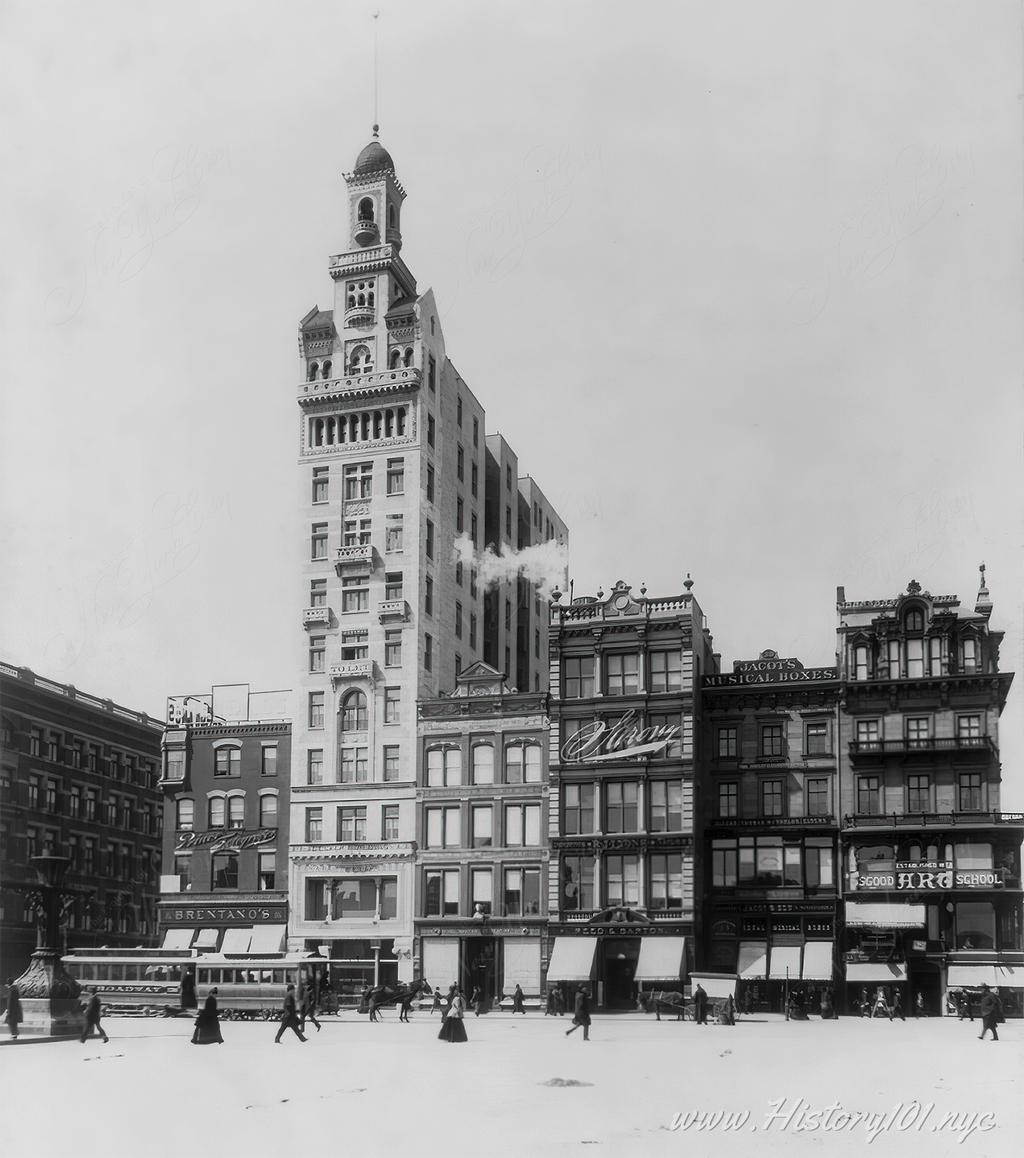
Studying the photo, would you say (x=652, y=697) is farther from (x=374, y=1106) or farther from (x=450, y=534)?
(x=374, y=1106)

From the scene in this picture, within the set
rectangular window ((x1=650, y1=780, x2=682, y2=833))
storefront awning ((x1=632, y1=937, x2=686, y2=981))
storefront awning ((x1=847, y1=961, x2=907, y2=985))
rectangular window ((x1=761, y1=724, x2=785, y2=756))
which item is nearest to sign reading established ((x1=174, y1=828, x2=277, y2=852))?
rectangular window ((x1=650, y1=780, x2=682, y2=833))

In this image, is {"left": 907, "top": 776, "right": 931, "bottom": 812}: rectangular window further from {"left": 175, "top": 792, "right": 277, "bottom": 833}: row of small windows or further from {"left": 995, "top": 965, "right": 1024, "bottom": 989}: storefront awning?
{"left": 175, "top": 792, "right": 277, "bottom": 833}: row of small windows

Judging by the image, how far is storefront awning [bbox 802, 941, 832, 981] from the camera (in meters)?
69.0

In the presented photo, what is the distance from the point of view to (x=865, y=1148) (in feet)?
79.5

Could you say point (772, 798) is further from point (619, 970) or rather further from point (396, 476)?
point (396, 476)

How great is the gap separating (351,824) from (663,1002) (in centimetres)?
2267

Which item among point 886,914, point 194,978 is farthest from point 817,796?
point 194,978

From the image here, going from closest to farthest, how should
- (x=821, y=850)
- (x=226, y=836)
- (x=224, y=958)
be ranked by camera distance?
(x=224, y=958), (x=821, y=850), (x=226, y=836)

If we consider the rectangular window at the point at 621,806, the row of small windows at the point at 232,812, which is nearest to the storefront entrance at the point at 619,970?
the rectangular window at the point at 621,806

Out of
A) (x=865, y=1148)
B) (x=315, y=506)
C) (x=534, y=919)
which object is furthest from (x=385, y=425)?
(x=865, y=1148)

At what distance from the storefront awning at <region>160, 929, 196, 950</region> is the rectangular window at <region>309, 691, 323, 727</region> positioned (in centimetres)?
1325

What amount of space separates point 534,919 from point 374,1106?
48.3m

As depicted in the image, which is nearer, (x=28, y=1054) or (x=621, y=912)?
(x=28, y=1054)

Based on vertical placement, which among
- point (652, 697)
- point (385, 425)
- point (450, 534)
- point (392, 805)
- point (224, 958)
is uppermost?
point (385, 425)
